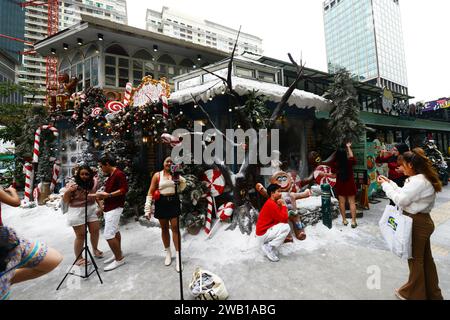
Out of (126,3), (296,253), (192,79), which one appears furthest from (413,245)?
(126,3)

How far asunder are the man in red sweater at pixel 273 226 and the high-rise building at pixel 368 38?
122894 mm

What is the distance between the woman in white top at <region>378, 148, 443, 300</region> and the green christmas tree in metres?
4.69

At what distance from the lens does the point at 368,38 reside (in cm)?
10750

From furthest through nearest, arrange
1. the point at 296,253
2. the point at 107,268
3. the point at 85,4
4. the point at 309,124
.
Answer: the point at 85,4 → the point at 309,124 → the point at 296,253 → the point at 107,268

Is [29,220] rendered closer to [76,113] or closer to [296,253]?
[76,113]

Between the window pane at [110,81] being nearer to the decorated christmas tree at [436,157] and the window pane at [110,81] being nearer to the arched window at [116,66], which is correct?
the arched window at [116,66]

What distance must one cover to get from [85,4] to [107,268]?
11571 cm

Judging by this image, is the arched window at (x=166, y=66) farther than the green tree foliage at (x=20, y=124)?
Yes

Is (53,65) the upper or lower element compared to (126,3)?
lower

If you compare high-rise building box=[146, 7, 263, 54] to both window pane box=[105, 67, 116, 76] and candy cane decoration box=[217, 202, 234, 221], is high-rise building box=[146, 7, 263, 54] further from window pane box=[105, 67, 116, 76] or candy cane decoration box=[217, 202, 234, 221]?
candy cane decoration box=[217, 202, 234, 221]

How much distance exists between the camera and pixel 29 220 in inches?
313

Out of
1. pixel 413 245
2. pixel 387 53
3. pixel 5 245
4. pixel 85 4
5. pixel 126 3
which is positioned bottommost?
pixel 413 245

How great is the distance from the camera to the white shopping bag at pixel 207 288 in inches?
118

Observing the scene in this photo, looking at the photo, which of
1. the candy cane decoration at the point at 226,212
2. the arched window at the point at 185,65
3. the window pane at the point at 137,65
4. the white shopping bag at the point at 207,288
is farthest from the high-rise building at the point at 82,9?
the white shopping bag at the point at 207,288
